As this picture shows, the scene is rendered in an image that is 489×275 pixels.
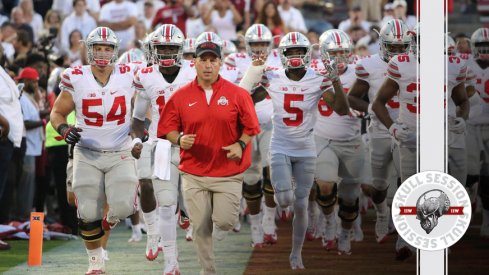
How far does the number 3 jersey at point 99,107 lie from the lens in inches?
252

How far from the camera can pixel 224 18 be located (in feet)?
39.8

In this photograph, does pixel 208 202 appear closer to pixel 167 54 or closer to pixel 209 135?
pixel 209 135

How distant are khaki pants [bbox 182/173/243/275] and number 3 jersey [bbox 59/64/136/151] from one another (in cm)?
103

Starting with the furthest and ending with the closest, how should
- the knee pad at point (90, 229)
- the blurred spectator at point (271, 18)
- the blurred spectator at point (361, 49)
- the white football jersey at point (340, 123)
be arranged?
the blurred spectator at point (271, 18), the blurred spectator at point (361, 49), the white football jersey at point (340, 123), the knee pad at point (90, 229)

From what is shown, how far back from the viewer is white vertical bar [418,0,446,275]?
3561 millimetres

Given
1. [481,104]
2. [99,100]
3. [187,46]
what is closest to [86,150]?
[99,100]

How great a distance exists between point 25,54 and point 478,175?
236 inches

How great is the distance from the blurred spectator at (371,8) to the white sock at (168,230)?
567 cm

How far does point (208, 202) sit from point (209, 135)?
325 millimetres

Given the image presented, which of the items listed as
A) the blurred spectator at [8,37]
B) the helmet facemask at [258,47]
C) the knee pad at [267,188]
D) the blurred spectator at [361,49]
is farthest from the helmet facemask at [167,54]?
the blurred spectator at [361,49]

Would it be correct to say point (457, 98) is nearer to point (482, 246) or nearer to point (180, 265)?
point (482, 246)

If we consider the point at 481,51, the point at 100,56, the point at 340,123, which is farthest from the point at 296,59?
the point at 481,51

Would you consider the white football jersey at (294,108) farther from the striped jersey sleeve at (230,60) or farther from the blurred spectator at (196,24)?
the blurred spectator at (196,24)

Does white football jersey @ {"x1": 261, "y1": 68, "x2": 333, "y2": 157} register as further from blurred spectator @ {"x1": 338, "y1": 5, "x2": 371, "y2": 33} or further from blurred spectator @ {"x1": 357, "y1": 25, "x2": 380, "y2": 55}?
blurred spectator @ {"x1": 338, "y1": 5, "x2": 371, "y2": 33}
